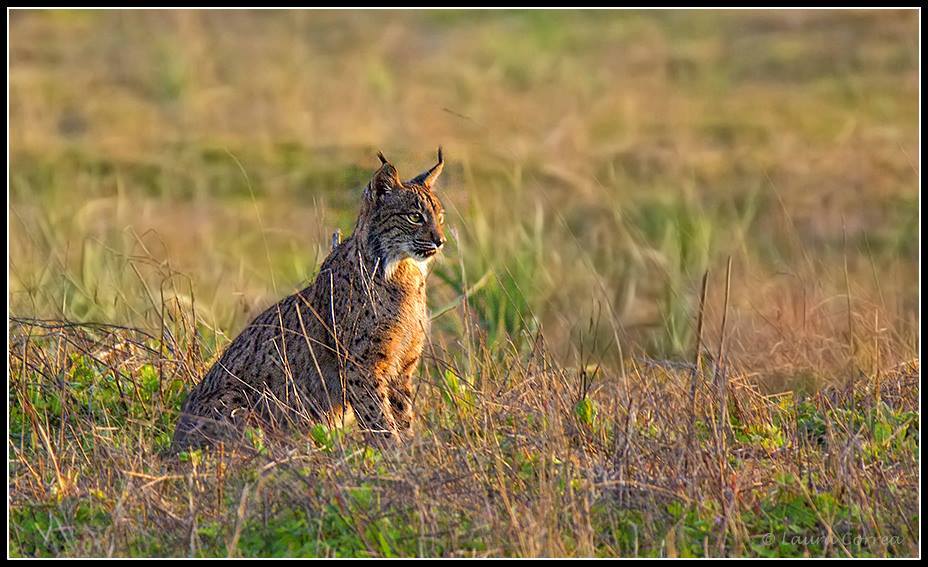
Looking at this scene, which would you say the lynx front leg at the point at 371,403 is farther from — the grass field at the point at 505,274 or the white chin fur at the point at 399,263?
the white chin fur at the point at 399,263

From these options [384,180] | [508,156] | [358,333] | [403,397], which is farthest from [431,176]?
[508,156]

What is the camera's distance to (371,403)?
7.34 m

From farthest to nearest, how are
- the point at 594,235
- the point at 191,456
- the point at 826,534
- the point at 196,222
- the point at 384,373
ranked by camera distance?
the point at 196,222 < the point at 594,235 < the point at 384,373 < the point at 191,456 < the point at 826,534

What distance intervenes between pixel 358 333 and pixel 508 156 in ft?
24.9

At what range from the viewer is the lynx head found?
7.45 m

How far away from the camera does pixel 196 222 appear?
14.5 metres

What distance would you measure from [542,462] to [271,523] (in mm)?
1016

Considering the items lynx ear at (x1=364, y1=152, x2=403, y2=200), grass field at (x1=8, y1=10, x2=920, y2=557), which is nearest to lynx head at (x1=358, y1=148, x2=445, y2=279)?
lynx ear at (x1=364, y1=152, x2=403, y2=200)

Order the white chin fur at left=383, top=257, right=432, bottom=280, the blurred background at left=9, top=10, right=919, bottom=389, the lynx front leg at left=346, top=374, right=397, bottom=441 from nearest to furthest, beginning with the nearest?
1. the lynx front leg at left=346, top=374, right=397, bottom=441
2. the white chin fur at left=383, top=257, right=432, bottom=280
3. the blurred background at left=9, top=10, right=919, bottom=389

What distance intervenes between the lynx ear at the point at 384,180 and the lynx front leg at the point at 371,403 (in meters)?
0.84

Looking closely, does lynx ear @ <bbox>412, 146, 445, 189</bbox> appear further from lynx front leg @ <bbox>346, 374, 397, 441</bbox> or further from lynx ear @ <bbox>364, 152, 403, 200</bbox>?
lynx front leg @ <bbox>346, 374, 397, 441</bbox>

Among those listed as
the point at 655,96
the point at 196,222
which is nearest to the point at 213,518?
the point at 196,222

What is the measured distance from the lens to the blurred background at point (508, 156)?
970 centimetres

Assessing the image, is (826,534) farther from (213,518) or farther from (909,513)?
(213,518)
